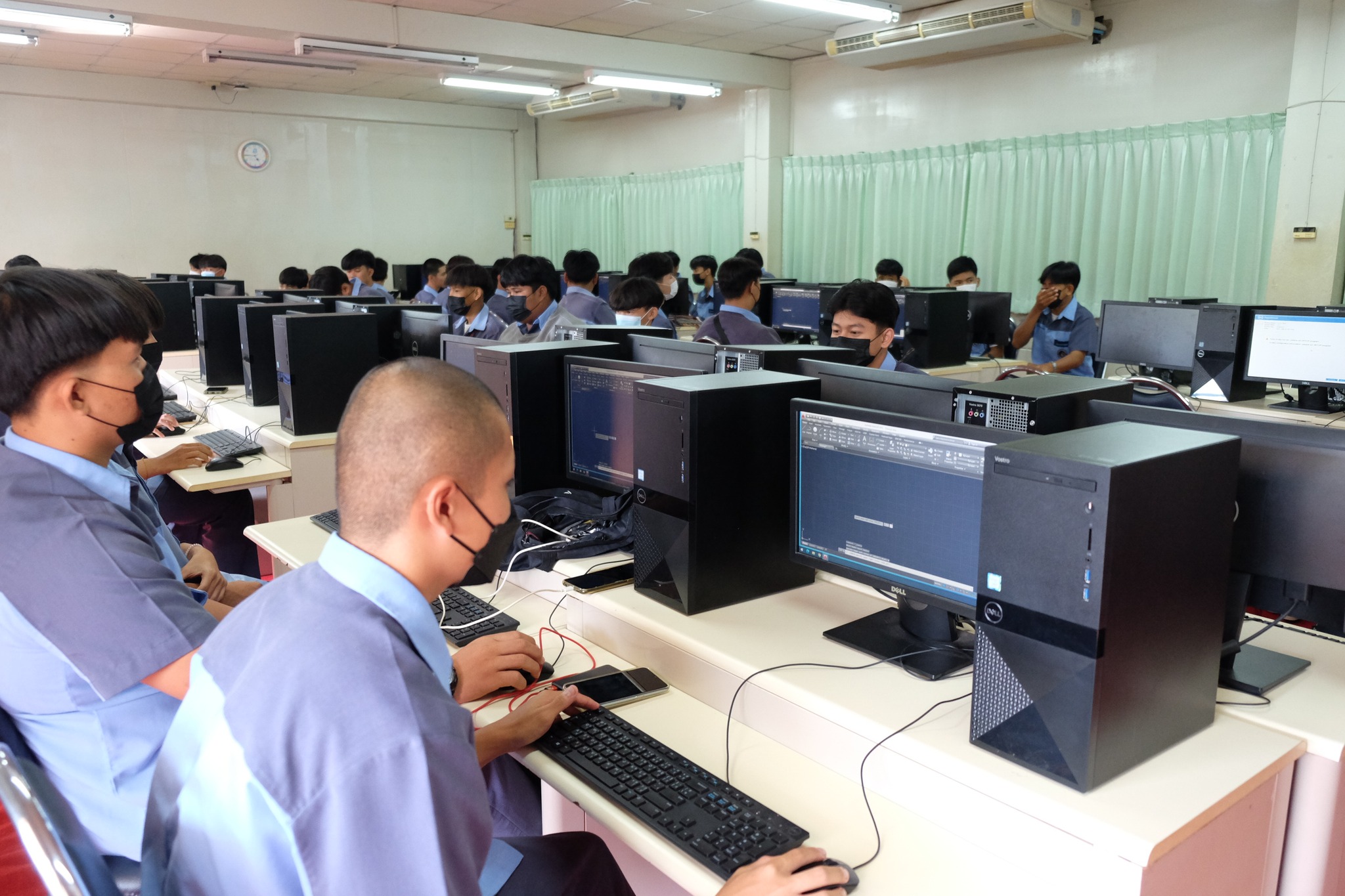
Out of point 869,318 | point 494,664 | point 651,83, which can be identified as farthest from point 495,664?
point 651,83

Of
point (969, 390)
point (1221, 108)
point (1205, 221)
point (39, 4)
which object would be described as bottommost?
point (969, 390)

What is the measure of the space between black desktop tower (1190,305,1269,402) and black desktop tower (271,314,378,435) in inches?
156

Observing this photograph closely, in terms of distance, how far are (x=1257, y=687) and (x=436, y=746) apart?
129 centimetres

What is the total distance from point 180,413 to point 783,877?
419 cm

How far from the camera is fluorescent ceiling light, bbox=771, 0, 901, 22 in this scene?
553cm

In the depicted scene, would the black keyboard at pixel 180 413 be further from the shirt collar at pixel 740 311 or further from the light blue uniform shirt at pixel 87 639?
the light blue uniform shirt at pixel 87 639

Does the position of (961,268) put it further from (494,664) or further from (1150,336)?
(494,664)

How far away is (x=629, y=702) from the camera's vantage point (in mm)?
1658

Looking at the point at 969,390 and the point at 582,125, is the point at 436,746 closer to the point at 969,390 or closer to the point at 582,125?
the point at 969,390

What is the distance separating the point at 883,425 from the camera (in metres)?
1.57

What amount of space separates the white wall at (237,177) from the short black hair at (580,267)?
18.2 ft

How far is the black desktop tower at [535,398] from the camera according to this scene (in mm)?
2449

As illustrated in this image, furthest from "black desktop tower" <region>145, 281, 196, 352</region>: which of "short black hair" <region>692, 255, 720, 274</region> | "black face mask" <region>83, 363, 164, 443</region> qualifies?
"short black hair" <region>692, 255, 720, 274</region>

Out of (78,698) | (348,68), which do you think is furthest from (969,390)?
(348,68)
